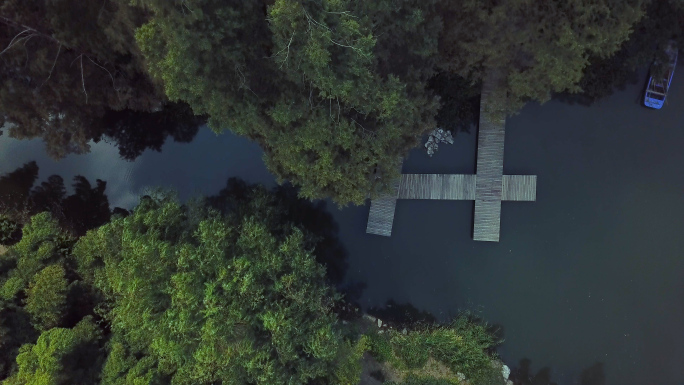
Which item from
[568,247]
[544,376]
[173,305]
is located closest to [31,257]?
[173,305]

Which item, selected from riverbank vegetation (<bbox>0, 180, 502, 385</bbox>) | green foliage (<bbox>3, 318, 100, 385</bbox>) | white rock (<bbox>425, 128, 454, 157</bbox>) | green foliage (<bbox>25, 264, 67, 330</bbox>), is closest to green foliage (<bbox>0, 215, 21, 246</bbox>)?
riverbank vegetation (<bbox>0, 180, 502, 385</bbox>)

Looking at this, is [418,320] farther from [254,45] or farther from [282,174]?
[254,45]

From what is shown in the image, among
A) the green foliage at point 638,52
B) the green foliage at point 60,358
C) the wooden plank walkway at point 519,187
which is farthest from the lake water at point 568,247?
the green foliage at point 60,358

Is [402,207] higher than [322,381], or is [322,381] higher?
[402,207]

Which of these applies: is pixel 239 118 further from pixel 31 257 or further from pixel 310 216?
pixel 31 257

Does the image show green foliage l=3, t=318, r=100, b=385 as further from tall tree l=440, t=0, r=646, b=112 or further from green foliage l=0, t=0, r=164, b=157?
tall tree l=440, t=0, r=646, b=112

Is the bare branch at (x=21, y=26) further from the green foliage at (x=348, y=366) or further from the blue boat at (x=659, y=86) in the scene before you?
the blue boat at (x=659, y=86)

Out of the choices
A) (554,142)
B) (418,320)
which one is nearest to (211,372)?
(418,320)
